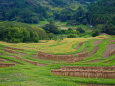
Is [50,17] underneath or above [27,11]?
underneath

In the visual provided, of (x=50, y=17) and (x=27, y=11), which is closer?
(x=27, y=11)

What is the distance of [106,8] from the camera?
380 feet

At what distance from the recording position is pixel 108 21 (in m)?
99.8

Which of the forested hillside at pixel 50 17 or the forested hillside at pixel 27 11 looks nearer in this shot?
the forested hillside at pixel 50 17

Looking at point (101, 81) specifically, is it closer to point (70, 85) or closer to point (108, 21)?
point (70, 85)

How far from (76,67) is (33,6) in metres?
158

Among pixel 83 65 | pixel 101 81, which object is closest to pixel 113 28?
pixel 83 65

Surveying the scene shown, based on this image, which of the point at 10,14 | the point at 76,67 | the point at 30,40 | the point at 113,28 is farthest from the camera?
the point at 10,14

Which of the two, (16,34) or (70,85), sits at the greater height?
(70,85)

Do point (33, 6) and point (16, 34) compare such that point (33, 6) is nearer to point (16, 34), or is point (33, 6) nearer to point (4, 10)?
point (4, 10)

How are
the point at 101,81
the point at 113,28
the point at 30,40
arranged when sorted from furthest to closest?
the point at 113,28 → the point at 30,40 → the point at 101,81

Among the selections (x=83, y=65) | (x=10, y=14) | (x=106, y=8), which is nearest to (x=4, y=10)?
(x=10, y=14)

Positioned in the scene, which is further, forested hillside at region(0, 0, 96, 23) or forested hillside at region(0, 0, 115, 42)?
forested hillside at region(0, 0, 96, 23)

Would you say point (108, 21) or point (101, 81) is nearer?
point (101, 81)
